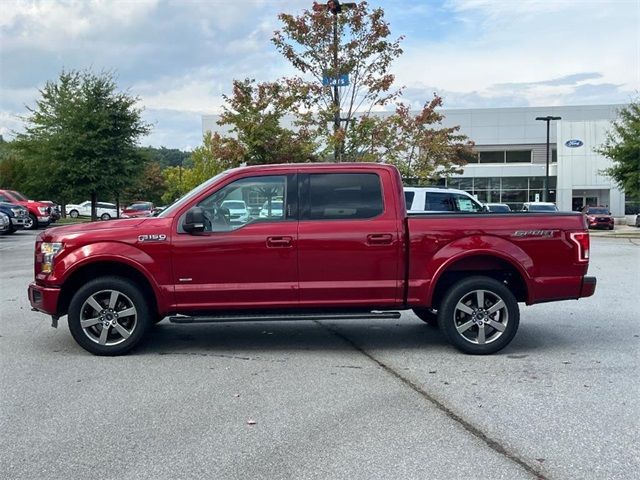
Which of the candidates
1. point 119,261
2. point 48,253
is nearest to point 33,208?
point 48,253

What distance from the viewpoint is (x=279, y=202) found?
6.66m

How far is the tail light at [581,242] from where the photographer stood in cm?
668

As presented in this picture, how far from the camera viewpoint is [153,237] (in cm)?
646

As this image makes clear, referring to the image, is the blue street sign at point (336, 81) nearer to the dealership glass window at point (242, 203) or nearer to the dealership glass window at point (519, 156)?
the dealership glass window at point (242, 203)

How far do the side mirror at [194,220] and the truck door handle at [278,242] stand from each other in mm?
697

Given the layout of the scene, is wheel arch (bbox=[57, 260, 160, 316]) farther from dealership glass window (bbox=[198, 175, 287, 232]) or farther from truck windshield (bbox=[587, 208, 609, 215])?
truck windshield (bbox=[587, 208, 609, 215])

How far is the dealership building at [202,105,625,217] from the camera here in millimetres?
52438

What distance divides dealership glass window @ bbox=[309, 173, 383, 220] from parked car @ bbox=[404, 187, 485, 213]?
773 cm

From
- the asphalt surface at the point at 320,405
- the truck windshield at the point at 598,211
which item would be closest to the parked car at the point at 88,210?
the truck windshield at the point at 598,211

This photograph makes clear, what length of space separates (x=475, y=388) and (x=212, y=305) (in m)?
2.73

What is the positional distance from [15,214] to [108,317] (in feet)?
72.8

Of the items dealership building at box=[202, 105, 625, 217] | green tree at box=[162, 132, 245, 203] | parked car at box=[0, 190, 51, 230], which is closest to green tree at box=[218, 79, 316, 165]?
green tree at box=[162, 132, 245, 203]

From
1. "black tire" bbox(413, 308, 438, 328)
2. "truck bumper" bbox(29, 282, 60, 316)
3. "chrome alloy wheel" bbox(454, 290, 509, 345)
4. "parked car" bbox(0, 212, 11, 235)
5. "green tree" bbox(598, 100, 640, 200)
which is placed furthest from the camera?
"green tree" bbox(598, 100, 640, 200)

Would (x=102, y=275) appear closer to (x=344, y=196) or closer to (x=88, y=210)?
Answer: (x=344, y=196)
